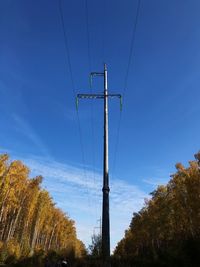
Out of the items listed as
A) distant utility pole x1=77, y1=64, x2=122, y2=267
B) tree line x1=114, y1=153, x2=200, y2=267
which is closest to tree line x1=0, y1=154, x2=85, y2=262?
tree line x1=114, y1=153, x2=200, y2=267

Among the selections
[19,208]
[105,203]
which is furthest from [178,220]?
[105,203]

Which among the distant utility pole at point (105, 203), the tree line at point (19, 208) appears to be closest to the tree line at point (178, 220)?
the tree line at point (19, 208)

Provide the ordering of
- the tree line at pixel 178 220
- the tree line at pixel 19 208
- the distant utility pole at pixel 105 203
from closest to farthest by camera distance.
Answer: the distant utility pole at pixel 105 203 < the tree line at pixel 178 220 < the tree line at pixel 19 208

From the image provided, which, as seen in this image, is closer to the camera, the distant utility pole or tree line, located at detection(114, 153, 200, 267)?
the distant utility pole

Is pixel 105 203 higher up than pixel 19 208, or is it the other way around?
pixel 19 208

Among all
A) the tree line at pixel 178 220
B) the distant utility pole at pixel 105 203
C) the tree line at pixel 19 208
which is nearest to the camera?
the distant utility pole at pixel 105 203

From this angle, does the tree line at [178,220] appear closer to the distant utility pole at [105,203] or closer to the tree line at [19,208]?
the tree line at [19,208]

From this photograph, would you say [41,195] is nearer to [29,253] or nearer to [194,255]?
[29,253]

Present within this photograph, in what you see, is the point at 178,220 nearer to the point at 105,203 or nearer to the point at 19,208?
Answer: the point at 19,208

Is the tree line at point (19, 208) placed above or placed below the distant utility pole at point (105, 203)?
above

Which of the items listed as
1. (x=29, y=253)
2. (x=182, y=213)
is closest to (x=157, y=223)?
(x=182, y=213)

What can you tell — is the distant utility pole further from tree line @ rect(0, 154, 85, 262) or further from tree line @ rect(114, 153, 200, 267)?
tree line @ rect(0, 154, 85, 262)

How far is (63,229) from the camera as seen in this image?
84.1 meters

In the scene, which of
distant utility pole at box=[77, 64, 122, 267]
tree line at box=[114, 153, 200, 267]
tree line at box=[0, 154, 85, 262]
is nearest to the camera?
distant utility pole at box=[77, 64, 122, 267]
